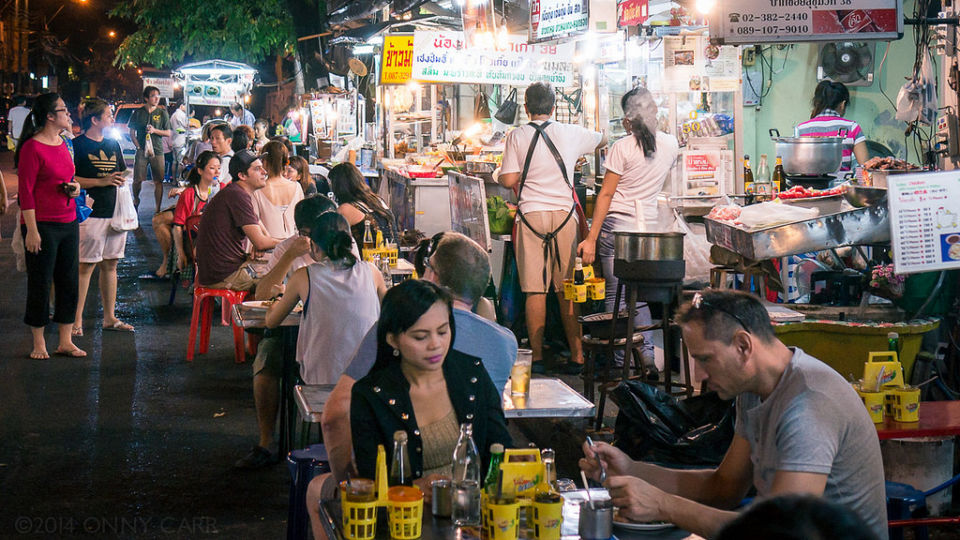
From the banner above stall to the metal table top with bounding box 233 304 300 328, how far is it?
567 centimetres

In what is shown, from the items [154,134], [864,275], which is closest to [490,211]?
[864,275]

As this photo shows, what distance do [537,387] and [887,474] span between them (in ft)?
6.38

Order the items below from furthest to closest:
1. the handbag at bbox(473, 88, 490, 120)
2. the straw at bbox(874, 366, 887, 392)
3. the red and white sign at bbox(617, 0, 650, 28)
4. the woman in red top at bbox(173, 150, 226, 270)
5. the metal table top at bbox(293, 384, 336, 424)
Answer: the handbag at bbox(473, 88, 490, 120)
the woman in red top at bbox(173, 150, 226, 270)
the red and white sign at bbox(617, 0, 650, 28)
the straw at bbox(874, 366, 887, 392)
the metal table top at bbox(293, 384, 336, 424)

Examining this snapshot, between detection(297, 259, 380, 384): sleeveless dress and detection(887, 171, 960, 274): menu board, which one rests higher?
detection(887, 171, 960, 274): menu board

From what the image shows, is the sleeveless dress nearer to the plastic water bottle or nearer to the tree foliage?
the plastic water bottle

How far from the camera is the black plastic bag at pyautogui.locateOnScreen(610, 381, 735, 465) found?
4.99 meters

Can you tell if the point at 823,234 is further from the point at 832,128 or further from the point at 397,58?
the point at 397,58

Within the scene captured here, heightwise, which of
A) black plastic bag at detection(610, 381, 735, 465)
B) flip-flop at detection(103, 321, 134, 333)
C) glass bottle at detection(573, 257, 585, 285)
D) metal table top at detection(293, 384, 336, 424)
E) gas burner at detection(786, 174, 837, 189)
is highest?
gas burner at detection(786, 174, 837, 189)

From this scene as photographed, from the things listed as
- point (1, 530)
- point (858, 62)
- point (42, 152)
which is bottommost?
point (1, 530)

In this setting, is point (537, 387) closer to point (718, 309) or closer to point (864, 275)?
point (718, 309)

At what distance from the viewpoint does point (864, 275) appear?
774cm

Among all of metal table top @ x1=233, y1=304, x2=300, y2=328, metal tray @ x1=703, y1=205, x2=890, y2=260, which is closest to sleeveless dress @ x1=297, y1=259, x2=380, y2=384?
metal table top @ x1=233, y1=304, x2=300, y2=328

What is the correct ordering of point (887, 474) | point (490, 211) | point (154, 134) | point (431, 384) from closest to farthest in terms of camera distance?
point (431, 384), point (887, 474), point (490, 211), point (154, 134)

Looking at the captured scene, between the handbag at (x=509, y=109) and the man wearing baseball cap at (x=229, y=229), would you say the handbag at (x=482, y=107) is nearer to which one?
the handbag at (x=509, y=109)
